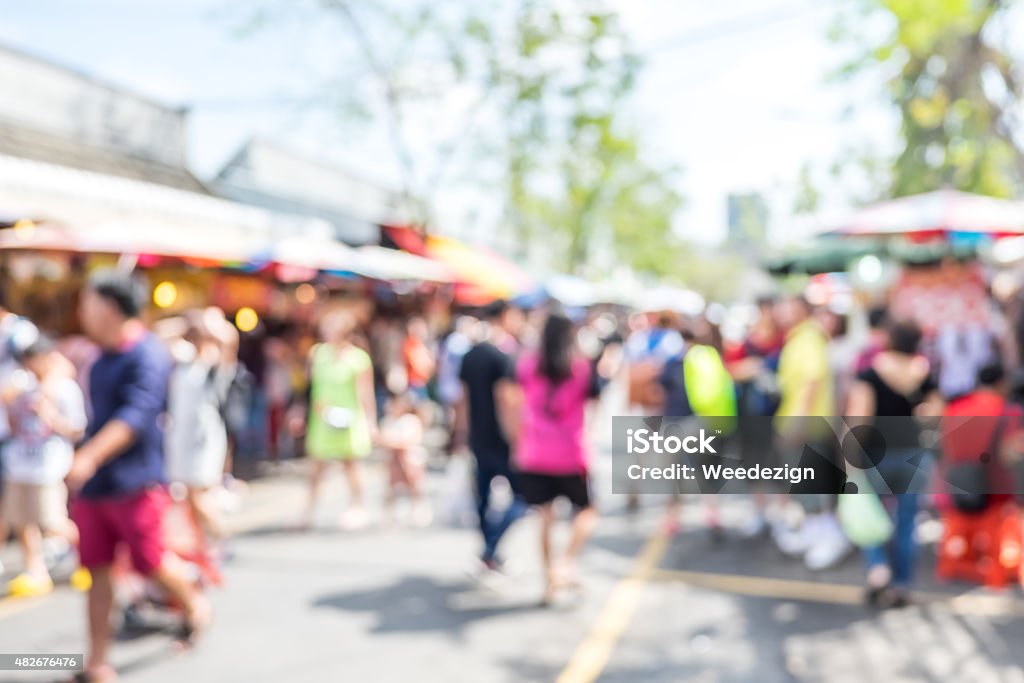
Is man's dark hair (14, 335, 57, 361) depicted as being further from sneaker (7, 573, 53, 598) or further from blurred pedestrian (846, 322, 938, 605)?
blurred pedestrian (846, 322, 938, 605)

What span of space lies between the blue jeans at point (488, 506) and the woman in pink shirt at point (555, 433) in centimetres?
35

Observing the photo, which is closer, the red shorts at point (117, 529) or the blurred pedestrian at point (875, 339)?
the red shorts at point (117, 529)

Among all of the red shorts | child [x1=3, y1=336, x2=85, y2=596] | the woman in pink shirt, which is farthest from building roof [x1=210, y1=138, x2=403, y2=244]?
the red shorts

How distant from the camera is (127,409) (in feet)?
11.9

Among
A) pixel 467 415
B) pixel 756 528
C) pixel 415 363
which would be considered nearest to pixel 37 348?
pixel 467 415

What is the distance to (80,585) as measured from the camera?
5.20 meters

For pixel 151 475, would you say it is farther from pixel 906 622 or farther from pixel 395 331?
pixel 395 331

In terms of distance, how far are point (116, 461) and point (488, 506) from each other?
2588 millimetres

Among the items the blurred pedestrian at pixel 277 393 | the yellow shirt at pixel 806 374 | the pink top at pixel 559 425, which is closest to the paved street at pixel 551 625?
the pink top at pixel 559 425

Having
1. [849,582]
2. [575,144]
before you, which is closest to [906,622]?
[849,582]

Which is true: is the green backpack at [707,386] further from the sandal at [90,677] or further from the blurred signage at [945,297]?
the sandal at [90,677]

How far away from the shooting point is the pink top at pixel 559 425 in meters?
4.88

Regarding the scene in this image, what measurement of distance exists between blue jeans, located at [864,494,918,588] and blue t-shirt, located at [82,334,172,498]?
4.10 meters

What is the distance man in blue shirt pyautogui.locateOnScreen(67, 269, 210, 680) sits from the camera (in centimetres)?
363
